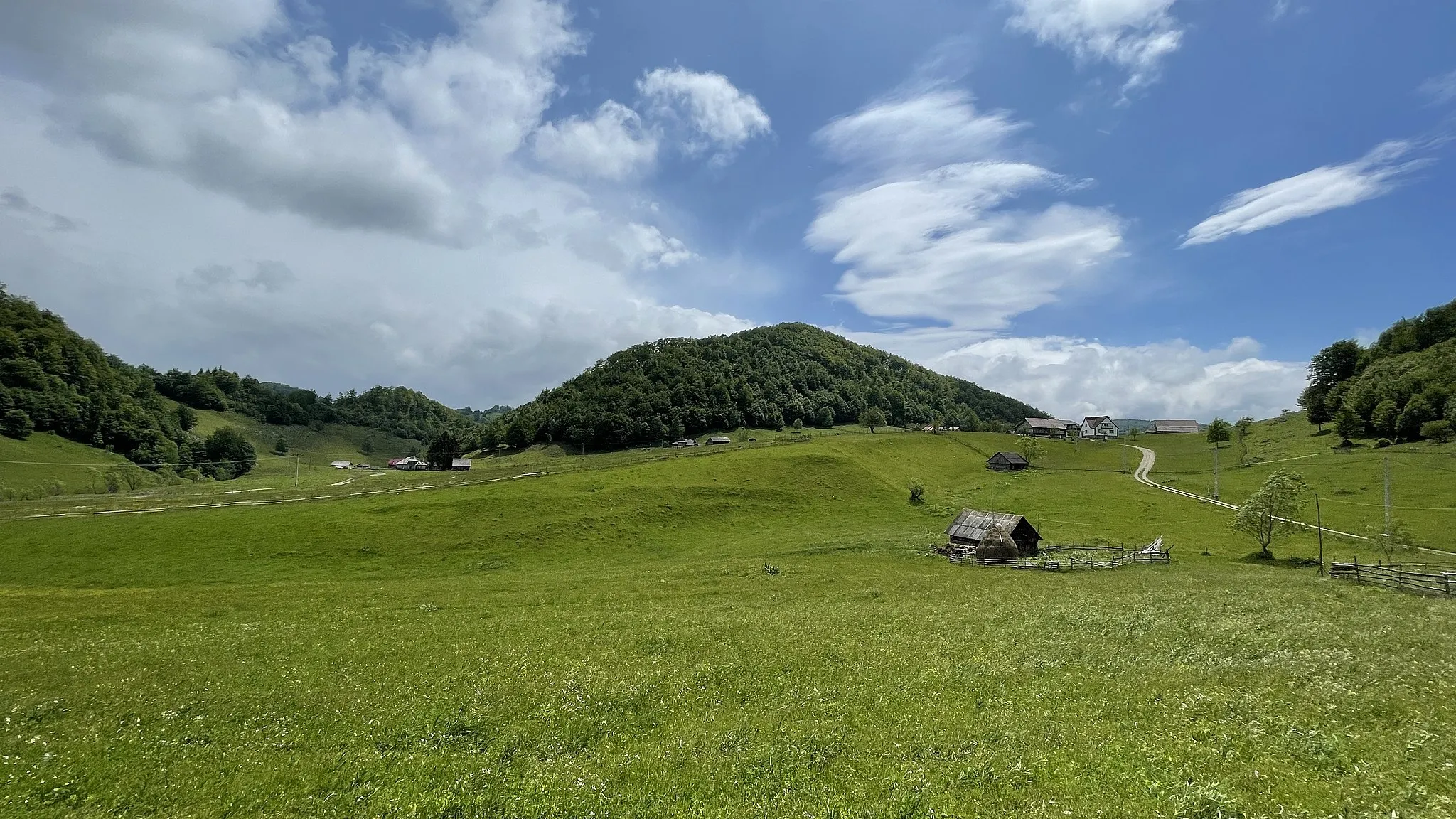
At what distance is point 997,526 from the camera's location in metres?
60.6

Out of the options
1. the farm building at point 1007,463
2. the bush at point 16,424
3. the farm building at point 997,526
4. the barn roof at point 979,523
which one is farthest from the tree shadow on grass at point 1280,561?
the bush at point 16,424

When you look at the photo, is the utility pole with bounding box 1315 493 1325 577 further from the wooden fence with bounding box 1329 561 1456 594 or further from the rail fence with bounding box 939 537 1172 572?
the rail fence with bounding box 939 537 1172 572

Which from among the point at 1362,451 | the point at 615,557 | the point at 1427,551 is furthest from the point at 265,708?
the point at 1362,451

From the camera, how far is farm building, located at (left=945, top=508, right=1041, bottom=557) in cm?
Result: 6088

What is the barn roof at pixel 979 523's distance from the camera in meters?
61.1

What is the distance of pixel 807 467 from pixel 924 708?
8508 cm

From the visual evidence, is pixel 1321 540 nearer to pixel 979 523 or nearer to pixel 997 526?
pixel 997 526

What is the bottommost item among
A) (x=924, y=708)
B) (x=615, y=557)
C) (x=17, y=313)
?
(x=615, y=557)

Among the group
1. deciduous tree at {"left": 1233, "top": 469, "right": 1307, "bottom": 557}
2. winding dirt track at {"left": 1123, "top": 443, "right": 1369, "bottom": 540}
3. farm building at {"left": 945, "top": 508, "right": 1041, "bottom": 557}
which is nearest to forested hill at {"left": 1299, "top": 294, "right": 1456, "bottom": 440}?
winding dirt track at {"left": 1123, "top": 443, "right": 1369, "bottom": 540}

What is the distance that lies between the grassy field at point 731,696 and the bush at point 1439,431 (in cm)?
9586

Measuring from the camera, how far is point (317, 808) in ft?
40.4

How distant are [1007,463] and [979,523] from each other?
2938 inches

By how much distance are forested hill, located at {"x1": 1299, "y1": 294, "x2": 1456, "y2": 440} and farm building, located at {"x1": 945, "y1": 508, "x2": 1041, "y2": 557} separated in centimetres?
10264

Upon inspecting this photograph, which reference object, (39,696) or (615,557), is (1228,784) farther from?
(615,557)
